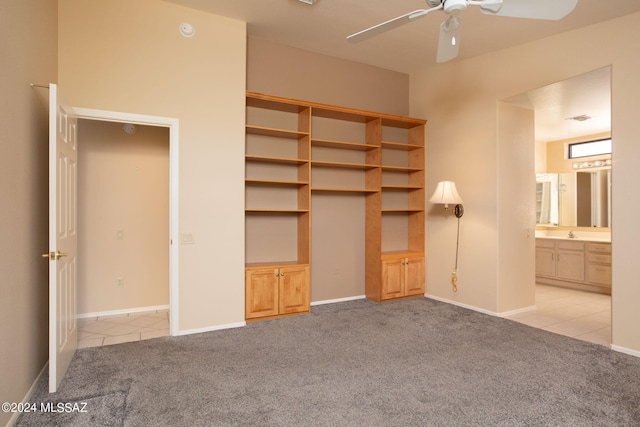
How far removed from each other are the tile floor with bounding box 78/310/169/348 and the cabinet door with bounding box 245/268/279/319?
0.89m

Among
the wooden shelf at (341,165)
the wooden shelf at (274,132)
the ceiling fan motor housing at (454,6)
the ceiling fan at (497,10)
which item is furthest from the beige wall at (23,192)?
the wooden shelf at (341,165)

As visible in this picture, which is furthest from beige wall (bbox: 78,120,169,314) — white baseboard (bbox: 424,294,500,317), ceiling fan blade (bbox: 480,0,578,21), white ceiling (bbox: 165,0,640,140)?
ceiling fan blade (bbox: 480,0,578,21)

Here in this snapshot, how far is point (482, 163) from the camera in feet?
14.8

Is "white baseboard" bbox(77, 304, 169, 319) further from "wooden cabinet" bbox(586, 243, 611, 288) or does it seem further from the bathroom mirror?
the bathroom mirror

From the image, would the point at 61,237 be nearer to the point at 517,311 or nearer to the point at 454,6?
the point at 454,6

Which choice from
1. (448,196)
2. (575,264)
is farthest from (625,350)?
(575,264)

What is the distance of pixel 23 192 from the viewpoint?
2.37 meters

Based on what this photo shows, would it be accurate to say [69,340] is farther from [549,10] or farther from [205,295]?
Answer: [549,10]

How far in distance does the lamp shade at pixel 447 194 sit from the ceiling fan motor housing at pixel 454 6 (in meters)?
2.70

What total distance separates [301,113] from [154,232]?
94.9 inches

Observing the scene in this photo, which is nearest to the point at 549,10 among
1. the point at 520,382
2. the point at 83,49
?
the point at 520,382

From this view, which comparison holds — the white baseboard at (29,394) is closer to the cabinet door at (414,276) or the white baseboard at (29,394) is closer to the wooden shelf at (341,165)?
the wooden shelf at (341,165)

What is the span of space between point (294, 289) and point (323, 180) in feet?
5.00

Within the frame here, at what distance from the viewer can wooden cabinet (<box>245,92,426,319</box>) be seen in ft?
14.1
